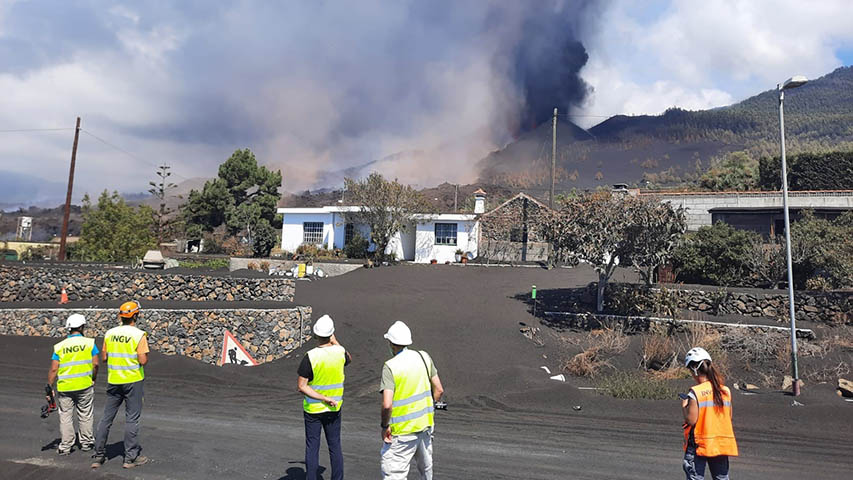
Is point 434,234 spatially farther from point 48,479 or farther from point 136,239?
point 48,479

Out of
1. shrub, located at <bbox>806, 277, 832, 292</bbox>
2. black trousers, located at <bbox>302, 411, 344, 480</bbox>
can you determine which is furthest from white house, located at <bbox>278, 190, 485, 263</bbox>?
black trousers, located at <bbox>302, 411, 344, 480</bbox>

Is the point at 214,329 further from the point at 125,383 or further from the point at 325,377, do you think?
the point at 325,377

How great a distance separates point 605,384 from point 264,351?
11.1m

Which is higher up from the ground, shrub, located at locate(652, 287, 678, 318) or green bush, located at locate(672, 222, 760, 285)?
green bush, located at locate(672, 222, 760, 285)

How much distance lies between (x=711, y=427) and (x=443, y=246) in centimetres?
2878

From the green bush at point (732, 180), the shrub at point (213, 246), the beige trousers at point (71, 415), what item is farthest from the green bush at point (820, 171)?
the shrub at point (213, 246)

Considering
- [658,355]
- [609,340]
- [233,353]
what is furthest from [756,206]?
[233,353]

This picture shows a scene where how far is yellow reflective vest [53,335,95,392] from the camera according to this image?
6.68 meters

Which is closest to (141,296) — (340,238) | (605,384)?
(340,238)

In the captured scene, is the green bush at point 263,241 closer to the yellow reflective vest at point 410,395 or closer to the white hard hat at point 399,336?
the white hard hat at point 399,336

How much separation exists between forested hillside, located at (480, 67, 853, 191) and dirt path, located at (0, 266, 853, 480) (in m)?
70.3

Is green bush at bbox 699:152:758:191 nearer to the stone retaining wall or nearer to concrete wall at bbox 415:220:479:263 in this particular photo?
concrete wall at bbox 415:220:479:263

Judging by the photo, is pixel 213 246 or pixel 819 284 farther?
pixel 213 246

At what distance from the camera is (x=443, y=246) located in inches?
1320
